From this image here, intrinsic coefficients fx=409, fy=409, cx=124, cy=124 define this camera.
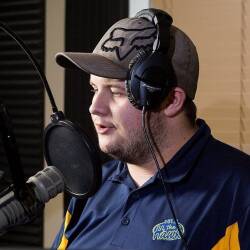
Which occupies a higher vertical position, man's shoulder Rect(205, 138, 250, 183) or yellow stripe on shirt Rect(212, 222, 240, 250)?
man's shoulder Rect(205, 138, 250, 183)

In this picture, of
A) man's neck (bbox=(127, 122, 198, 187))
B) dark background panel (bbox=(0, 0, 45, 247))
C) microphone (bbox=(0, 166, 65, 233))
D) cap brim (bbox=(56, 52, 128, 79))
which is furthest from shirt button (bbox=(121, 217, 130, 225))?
dark background panel (bbox=(0, 0, 45, 247))

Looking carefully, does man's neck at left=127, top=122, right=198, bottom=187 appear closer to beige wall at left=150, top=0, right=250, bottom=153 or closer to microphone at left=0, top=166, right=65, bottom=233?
beige wall at left=150, top=0, right=250, bottom=153

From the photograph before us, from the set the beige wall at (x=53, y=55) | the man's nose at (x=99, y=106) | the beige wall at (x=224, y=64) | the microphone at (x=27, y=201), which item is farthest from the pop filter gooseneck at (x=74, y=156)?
the beige wall at (x=53, y=55)

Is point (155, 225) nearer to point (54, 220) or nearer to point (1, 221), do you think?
point (1, 221)

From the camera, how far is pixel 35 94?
188 cm

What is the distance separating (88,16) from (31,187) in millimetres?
1184

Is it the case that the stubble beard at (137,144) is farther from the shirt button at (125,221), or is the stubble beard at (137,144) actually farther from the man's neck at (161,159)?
the shirt button at (125,221)

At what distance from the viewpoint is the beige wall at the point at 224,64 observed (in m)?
1.44

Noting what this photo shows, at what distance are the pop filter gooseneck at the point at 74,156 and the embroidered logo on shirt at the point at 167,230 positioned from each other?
0.96 ft

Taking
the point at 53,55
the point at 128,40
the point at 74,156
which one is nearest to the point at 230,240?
the point at 74,156

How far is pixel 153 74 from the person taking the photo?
3.17 feet

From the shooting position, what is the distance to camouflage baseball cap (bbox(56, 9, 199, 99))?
107 centimetres

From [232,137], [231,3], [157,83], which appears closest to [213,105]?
[232,137]

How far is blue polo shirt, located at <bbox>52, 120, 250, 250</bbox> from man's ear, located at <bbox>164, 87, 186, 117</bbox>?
10 centimetres
